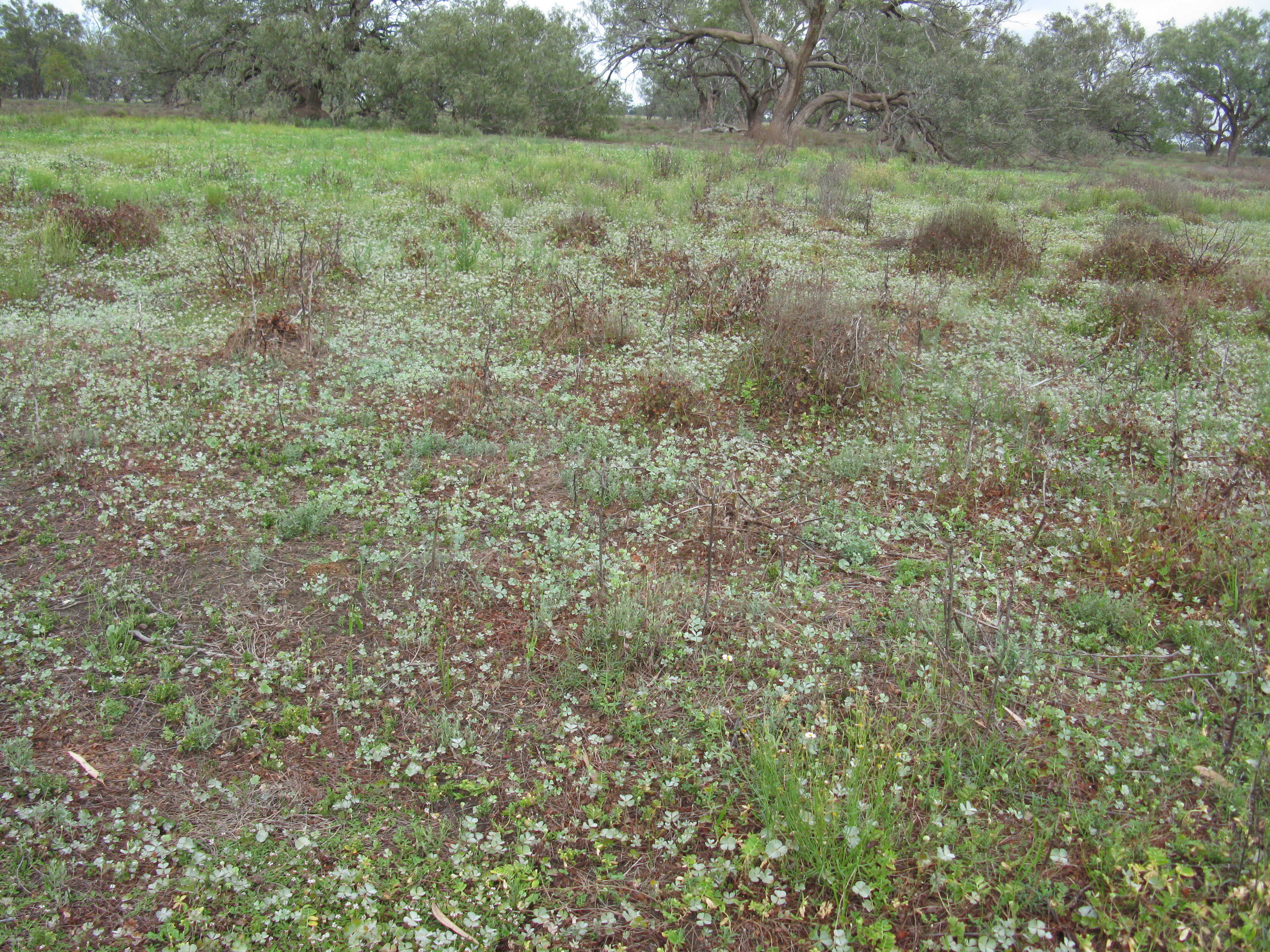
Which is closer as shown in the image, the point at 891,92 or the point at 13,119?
the point at 13,119

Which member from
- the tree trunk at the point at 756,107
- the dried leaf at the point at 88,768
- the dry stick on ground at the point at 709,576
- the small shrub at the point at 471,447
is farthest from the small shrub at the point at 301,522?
the tree trunk at the point at 756,107

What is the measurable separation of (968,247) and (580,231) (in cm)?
562

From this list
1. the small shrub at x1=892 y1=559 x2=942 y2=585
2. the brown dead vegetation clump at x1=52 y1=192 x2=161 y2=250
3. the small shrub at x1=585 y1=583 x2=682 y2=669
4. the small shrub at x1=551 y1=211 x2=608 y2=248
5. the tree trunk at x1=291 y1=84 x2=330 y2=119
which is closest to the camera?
the small shrub at x1=585 y1=583 x2=682 y2=669

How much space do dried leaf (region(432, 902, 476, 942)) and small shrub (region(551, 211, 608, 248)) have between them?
977cm

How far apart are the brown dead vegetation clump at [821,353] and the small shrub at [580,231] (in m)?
4.74

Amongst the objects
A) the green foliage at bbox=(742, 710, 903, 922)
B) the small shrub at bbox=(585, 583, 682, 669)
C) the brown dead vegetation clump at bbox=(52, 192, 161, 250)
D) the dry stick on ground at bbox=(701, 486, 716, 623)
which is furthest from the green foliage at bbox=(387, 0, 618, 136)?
the green foliage at bbox=(742, 710, 903, 922)

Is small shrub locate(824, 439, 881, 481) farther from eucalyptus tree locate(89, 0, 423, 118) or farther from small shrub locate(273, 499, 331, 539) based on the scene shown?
eucalyptus tree locate(89, 0, 423, 118)

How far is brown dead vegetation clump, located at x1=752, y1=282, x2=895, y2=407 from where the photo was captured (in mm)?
6887

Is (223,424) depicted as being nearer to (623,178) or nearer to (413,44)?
(623,178)

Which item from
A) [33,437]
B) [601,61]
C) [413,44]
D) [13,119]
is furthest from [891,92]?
[33,437]

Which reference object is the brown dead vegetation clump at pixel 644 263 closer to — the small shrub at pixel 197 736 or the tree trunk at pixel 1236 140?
the small shrub at pixel 197 736

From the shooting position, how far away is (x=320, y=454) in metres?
6.00

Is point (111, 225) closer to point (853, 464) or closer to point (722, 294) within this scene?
point (722, 294)

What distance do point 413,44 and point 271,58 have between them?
243 inches
